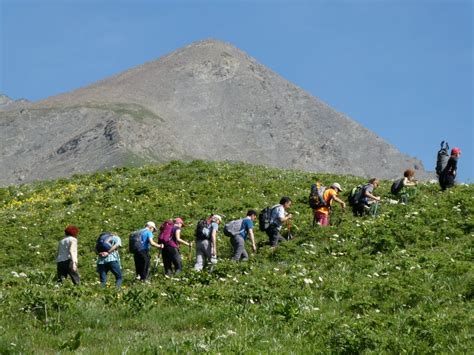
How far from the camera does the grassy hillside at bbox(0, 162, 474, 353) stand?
12.7 m

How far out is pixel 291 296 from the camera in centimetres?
1653

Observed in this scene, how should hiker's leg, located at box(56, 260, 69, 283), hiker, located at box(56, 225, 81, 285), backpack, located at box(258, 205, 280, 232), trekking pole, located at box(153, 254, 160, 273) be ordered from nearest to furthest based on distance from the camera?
1. hiker, located at box(56, 225, 81, 285)
2. hiker's leg, located at box(56, 260, 69, 283)
3. trekking pole, located at box(153, 254, 160, 273)
4. backpack, located at box(258, 205, 280, 232)

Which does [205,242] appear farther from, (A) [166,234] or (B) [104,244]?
(B) [104,244]

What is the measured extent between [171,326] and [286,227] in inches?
579

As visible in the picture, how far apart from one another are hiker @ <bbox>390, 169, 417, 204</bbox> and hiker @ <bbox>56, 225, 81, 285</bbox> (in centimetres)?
1294

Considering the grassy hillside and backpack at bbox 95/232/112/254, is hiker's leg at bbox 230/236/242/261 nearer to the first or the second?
the grassy hillside

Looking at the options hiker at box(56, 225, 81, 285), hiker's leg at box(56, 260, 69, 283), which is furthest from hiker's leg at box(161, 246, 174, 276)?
A: hiker's leg at box(56, 260, 69, 283)

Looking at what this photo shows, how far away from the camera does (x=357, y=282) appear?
1744cm

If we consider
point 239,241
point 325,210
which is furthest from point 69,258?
point 325,210

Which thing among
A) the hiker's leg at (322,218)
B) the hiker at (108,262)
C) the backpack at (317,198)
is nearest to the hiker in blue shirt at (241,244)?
the backpack at (317,198)

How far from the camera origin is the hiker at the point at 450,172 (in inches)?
1124

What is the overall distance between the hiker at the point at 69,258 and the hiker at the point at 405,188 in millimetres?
12941

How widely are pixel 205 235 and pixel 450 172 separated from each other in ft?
35.4

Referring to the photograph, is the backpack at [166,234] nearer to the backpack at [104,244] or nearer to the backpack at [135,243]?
the backpack at [135,243]
